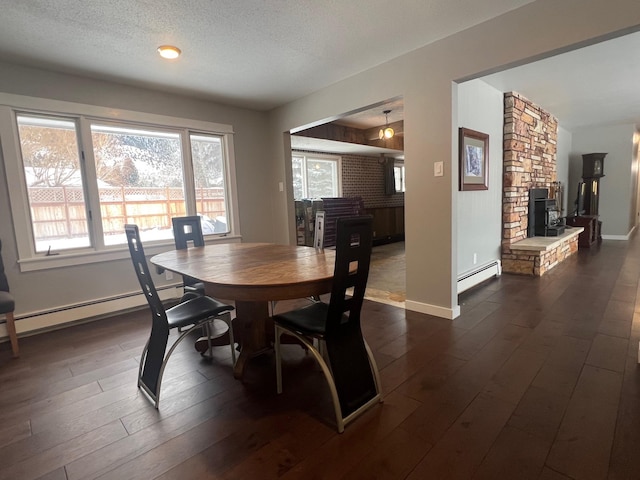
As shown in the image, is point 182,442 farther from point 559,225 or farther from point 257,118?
point 559,225

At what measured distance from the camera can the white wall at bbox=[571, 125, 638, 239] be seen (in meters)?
6.81

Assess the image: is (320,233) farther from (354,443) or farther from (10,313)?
(10,313)

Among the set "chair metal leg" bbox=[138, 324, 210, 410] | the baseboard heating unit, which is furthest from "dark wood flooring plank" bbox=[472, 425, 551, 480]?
the baseboard heating unit

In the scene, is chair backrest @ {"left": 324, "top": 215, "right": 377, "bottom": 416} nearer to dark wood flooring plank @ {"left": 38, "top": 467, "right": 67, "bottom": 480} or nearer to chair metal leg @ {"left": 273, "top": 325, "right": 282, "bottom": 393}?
chair metal leg @ {"left": 273, "top": 325, "right": 282, "bottom": 393}

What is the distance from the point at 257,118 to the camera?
4.45 meters

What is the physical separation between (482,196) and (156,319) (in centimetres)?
382

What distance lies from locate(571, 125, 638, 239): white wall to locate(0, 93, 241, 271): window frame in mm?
8124

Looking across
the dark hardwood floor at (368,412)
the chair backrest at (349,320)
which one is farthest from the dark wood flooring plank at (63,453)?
the chair backrest at (349,320)

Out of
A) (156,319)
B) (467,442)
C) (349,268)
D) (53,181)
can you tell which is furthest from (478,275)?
(53,181)

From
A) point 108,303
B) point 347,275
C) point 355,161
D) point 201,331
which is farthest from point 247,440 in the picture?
point 355,161

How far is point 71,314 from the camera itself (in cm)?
310

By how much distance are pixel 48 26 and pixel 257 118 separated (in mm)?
2464

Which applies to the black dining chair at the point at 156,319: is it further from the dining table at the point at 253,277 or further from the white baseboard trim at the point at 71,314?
the white baseboard trim at the point at 71,314

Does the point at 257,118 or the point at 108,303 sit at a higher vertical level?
the point at 257,118
